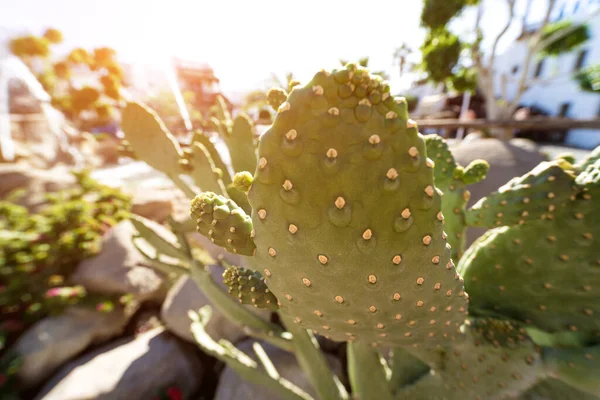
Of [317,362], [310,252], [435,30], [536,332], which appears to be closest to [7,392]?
[317,362]

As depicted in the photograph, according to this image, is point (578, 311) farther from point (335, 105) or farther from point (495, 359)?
point (335, 105)

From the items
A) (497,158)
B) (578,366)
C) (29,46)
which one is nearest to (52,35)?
(29,46)

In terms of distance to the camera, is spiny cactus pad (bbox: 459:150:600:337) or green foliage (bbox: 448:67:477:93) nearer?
spiny cactus pad (bbox: 459:150:600:337)

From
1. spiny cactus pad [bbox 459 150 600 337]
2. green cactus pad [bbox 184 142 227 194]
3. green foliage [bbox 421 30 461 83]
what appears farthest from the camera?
green foliage [bbox 421 30 461 83]

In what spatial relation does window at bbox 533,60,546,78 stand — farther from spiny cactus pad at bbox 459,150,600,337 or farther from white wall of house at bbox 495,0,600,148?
spiny cactus pad at bbox 459,150,600,337

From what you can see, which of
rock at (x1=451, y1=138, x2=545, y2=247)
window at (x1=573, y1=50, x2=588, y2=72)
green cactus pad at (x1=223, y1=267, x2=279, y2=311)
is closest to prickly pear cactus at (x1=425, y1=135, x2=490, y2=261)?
green cactus pad at (x1=223, y1=267, x2=279, y2=311)

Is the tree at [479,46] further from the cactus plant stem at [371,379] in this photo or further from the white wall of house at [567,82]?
the cactus plant stem at [371,379]
